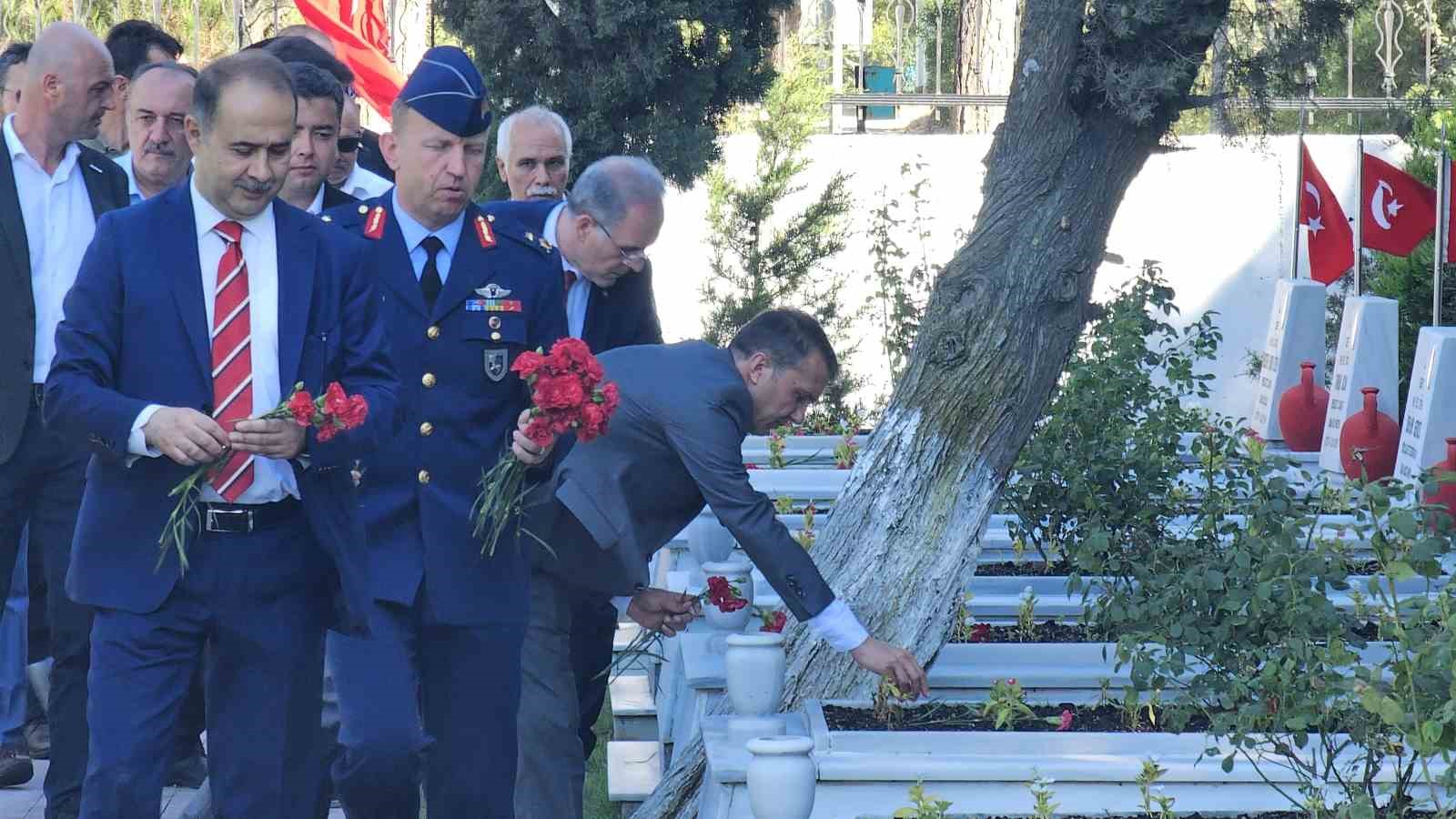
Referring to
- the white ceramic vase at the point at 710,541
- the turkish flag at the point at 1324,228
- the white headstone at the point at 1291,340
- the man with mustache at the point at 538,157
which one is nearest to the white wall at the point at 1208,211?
the turkish flag at the point at 1324,228

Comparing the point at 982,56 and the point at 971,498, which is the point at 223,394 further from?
the point at 982,56

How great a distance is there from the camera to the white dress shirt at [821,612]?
426cm

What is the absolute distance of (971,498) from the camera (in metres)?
5.08

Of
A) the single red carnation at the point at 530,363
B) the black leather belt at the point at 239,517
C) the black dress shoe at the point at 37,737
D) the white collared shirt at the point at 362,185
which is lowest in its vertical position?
the black dress shoe at the point at 37,737

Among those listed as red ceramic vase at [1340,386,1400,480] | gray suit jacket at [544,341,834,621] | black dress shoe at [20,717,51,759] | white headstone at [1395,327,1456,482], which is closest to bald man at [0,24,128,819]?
black dress shoe at [20,717,51,759]

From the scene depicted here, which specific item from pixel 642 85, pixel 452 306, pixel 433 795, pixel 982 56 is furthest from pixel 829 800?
pixel 982 56

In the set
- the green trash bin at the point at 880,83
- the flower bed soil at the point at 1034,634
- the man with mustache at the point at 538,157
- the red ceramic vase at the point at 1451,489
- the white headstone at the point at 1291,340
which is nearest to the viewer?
the flower bed soil at the point at 1034,634

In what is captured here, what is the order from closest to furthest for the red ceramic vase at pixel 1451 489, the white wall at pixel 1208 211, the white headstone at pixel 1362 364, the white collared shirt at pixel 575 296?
the white collared shirt at pixel 575 296
the red ceramic vase at pixel 1451 489
the white headstone at pixel 1362 364
the white wall at pixel 1208 211

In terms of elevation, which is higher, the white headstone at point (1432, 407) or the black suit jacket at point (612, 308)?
the black suit jacket at point (612, 308)

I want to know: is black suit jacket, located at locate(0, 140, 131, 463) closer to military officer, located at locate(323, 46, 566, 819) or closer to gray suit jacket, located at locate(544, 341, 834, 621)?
military officer, located at locate(323, 46, 566, 819)

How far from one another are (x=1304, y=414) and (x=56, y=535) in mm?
6706

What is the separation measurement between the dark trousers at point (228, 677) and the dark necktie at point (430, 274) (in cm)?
70

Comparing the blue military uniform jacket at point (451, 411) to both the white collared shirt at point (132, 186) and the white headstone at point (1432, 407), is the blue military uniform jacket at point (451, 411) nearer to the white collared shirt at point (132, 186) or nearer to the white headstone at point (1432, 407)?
the white collared shirt at point (132, 186)

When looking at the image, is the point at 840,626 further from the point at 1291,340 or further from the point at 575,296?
the point at 1291,340
